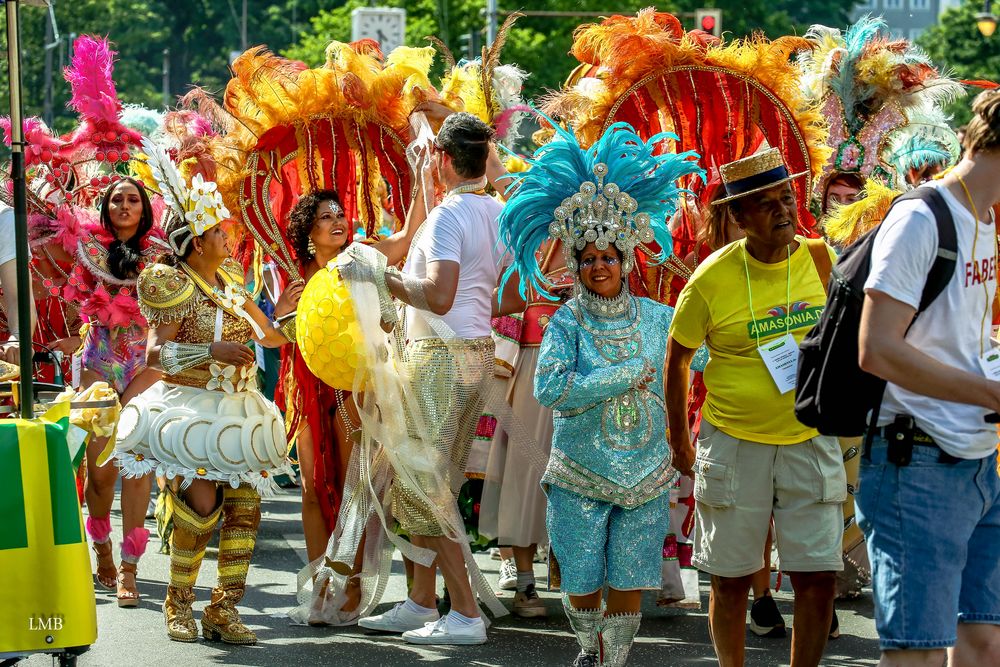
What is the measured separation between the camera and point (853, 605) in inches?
282

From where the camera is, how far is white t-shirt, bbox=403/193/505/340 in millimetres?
6293

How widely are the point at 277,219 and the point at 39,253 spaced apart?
5.02ft

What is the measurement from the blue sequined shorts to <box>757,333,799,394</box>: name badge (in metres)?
0.73

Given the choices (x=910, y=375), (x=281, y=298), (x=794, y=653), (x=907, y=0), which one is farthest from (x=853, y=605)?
(x=907, y=0)

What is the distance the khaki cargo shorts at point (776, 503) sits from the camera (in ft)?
16.8

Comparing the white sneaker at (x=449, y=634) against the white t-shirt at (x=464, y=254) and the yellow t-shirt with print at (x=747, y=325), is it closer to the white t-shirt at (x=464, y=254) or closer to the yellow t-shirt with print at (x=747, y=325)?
the white t-shirt at (x=464, y=254)

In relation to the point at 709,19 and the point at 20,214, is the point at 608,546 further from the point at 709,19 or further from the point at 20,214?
the point at 709,19

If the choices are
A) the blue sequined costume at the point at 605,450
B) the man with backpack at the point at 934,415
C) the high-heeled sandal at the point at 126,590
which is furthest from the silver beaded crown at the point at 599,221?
the high-heeled sandal at the point at 126,590

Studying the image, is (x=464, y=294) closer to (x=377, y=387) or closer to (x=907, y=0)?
(x=377, y=387)

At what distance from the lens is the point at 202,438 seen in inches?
250

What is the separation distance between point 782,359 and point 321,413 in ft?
8.26

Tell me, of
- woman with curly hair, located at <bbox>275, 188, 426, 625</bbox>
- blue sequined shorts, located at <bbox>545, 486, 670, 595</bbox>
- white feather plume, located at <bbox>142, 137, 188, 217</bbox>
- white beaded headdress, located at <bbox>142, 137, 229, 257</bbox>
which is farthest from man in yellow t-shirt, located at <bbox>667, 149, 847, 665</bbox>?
white feather plume, located at <bbox>142, 137, 188, 217</bbox>

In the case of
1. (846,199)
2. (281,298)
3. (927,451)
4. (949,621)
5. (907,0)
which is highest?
(907,0)

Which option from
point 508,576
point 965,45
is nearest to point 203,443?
point 508,576
